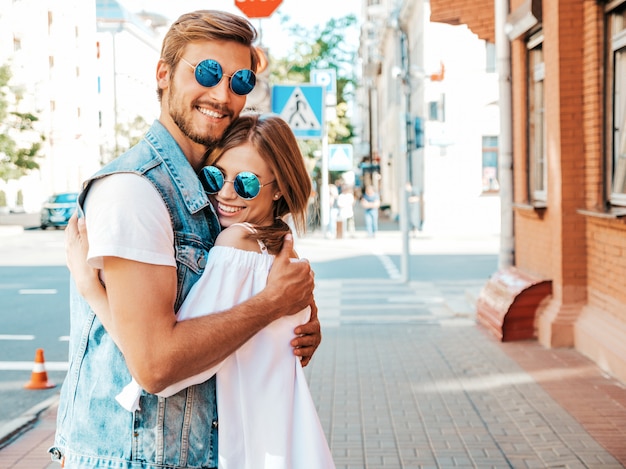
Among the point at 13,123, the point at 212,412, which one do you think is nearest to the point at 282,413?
the point at 212,412

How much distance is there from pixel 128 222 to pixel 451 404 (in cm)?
563

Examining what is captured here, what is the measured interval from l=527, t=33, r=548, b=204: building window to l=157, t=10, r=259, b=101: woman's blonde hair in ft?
29.8

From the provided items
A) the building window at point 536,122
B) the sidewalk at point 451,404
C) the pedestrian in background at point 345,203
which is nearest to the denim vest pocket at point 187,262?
the sidewalk at point 451,404

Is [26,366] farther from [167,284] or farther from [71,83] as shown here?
[71,83]

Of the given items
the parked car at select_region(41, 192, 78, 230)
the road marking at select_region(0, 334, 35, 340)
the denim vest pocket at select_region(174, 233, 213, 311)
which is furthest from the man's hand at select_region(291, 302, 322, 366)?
the parked car at select_region(41, 192, 78, 230)

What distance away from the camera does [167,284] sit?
6.99 feet

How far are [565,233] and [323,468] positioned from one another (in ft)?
25.2

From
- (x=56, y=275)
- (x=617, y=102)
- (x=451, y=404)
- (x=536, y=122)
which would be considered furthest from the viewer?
(x=56, y=275)

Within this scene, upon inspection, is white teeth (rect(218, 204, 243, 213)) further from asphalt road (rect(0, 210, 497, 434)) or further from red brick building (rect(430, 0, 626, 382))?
red brick building (rect(430, 0, 626, 382))

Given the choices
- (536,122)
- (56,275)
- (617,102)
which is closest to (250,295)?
(617,102)

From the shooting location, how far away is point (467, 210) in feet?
104

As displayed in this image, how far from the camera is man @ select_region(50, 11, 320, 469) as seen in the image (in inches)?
83.0

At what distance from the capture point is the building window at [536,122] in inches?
446

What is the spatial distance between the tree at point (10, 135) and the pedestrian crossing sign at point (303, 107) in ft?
75.3
